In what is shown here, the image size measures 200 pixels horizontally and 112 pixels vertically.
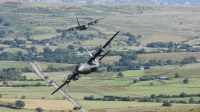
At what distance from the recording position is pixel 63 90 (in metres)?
167

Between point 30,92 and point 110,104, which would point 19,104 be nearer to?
point 110,104

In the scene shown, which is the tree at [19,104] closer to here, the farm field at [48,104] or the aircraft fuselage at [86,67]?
the farm field at [48,104]

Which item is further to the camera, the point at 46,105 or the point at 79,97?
the point at 79,97

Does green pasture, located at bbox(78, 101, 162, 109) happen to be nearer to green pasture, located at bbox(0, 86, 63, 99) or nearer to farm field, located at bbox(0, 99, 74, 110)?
farm field, located at bbox(0, 99, 74, 110)

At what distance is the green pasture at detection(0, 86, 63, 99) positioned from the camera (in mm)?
157000

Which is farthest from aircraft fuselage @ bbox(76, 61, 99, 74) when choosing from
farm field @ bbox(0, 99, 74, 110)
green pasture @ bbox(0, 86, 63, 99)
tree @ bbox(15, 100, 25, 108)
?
green pasture @ bbox(0, 86, 63, 99)

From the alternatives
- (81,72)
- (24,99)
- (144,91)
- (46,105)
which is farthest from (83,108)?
(81,72)

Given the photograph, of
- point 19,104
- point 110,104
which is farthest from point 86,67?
point 110,104

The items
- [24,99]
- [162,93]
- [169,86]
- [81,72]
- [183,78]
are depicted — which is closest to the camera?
[81,72]

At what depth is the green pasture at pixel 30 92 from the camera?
15700 cm

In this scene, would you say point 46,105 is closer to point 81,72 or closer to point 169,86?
point 169,86

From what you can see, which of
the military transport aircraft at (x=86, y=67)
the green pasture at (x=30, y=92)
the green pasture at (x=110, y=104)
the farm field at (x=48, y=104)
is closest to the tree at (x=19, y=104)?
the farm field at (x=48, y=104)

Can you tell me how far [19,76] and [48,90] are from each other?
33.2 metres

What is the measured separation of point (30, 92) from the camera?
166 meters
